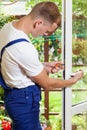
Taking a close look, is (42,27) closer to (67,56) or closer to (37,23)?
(37,23)

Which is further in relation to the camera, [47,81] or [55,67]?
[55,67]

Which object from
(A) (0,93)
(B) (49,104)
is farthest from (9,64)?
(B) (49,104)

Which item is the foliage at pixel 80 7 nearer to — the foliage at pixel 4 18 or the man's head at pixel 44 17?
the man's head at pixel 44 17

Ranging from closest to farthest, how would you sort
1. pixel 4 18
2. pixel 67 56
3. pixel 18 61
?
pixel 18 61 < pixel 67 56 < pixel 4 18

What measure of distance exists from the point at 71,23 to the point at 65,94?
0.49 metres

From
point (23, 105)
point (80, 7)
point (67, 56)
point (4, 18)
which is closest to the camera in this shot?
point (23, 105)

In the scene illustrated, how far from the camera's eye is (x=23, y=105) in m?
1.90

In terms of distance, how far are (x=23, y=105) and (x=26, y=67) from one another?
0.86 ft

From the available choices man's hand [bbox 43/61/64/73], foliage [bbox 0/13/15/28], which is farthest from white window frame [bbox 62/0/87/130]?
foliage [bbox 0/13/15/28]

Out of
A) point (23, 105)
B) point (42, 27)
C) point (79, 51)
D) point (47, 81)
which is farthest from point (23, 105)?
point (79, 51)

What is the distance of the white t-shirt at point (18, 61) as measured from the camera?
175cm

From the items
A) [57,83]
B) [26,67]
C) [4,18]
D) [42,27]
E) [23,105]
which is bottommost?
[23,105]

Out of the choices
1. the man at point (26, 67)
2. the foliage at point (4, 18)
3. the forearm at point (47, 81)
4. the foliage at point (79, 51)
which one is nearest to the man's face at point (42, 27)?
the man at point (26, 67)

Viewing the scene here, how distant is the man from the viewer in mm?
1770
